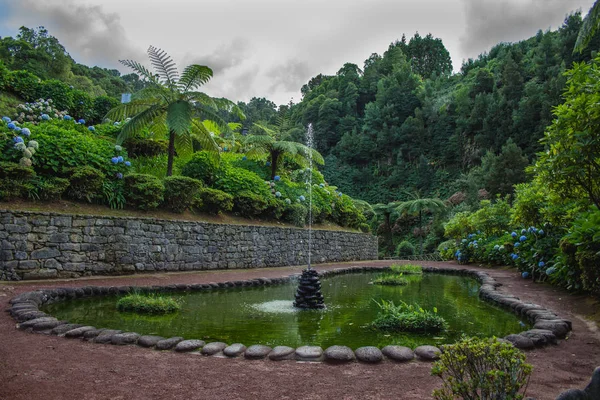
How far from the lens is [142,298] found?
5422 mm

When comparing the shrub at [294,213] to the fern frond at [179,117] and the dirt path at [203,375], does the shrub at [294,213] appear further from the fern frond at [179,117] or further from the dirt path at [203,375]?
the dirt path at [203,375]

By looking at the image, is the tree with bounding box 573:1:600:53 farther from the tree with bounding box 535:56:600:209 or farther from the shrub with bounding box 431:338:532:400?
the shrub with bounding box 431:338:532:400

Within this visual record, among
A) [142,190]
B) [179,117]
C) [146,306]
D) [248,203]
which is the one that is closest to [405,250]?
[248,203]

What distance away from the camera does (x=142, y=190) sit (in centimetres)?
908

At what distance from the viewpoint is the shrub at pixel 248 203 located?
39.2ft

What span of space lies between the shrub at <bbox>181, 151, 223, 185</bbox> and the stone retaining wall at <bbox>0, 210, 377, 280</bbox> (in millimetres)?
1939

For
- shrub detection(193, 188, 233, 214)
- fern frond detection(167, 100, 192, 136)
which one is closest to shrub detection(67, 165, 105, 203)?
fern frond detection(167, 100, 192, 136)

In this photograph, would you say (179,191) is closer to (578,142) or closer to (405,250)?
(578,142)

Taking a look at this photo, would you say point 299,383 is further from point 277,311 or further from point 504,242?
point 504,242

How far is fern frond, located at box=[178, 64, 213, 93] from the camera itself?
414 inches

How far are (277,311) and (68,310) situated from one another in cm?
282

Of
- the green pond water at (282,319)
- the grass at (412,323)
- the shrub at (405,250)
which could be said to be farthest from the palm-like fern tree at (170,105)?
the shrub at (405,250)

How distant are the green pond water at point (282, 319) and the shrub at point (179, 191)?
135 inches

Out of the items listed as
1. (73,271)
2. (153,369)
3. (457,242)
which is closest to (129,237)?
(73,271)
